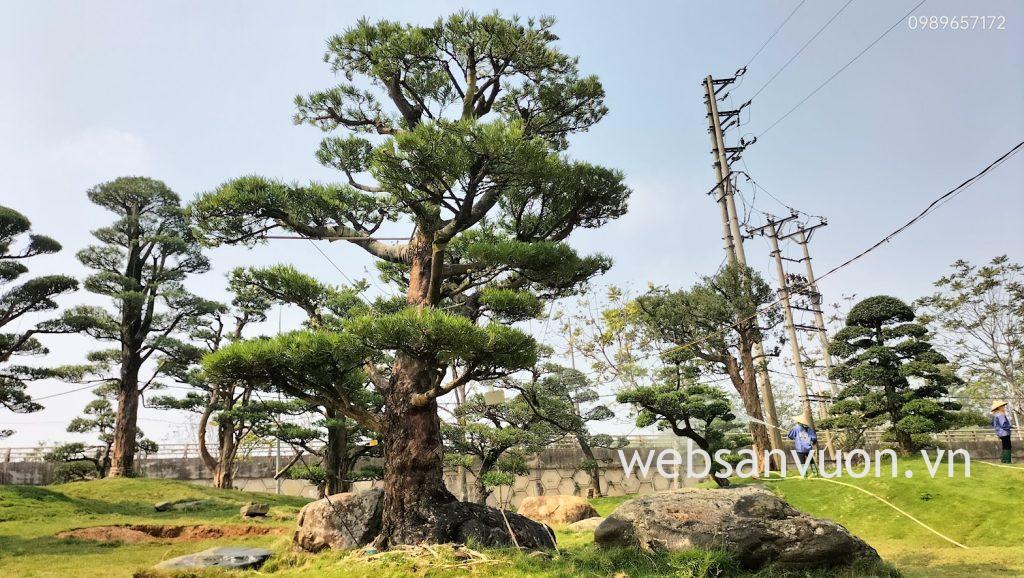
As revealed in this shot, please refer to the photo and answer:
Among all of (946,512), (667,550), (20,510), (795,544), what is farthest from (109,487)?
(946,512)

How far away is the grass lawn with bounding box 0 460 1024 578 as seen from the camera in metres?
5.51

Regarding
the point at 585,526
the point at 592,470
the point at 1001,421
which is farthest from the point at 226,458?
the point at 1001,421

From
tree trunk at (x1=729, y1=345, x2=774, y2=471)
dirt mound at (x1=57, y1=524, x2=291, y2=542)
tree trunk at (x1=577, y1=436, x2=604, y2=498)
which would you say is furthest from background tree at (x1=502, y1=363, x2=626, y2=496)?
dirt mound at (x1=57, y1=524, x2=291, y2=542)

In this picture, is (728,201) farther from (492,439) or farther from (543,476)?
(543,476)

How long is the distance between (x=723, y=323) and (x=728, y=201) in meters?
2.92

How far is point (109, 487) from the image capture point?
14.1m

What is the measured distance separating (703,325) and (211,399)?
571 inches

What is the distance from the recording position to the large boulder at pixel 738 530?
208 inches

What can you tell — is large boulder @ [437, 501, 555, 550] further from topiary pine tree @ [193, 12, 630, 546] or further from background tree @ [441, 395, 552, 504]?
background tree @ [441, 395, 552, 504]

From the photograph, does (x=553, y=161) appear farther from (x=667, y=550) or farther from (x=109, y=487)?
(x=109, y=487)

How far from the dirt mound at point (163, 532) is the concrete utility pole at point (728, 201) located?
988 cm

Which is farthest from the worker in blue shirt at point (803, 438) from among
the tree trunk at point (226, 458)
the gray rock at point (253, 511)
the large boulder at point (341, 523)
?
the tree trunk at point (226, 458)

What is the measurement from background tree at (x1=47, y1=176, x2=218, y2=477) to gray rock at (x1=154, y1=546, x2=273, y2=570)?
37.8ft

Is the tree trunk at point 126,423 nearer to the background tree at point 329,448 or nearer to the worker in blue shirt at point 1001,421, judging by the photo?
the background tree at point 329,448
